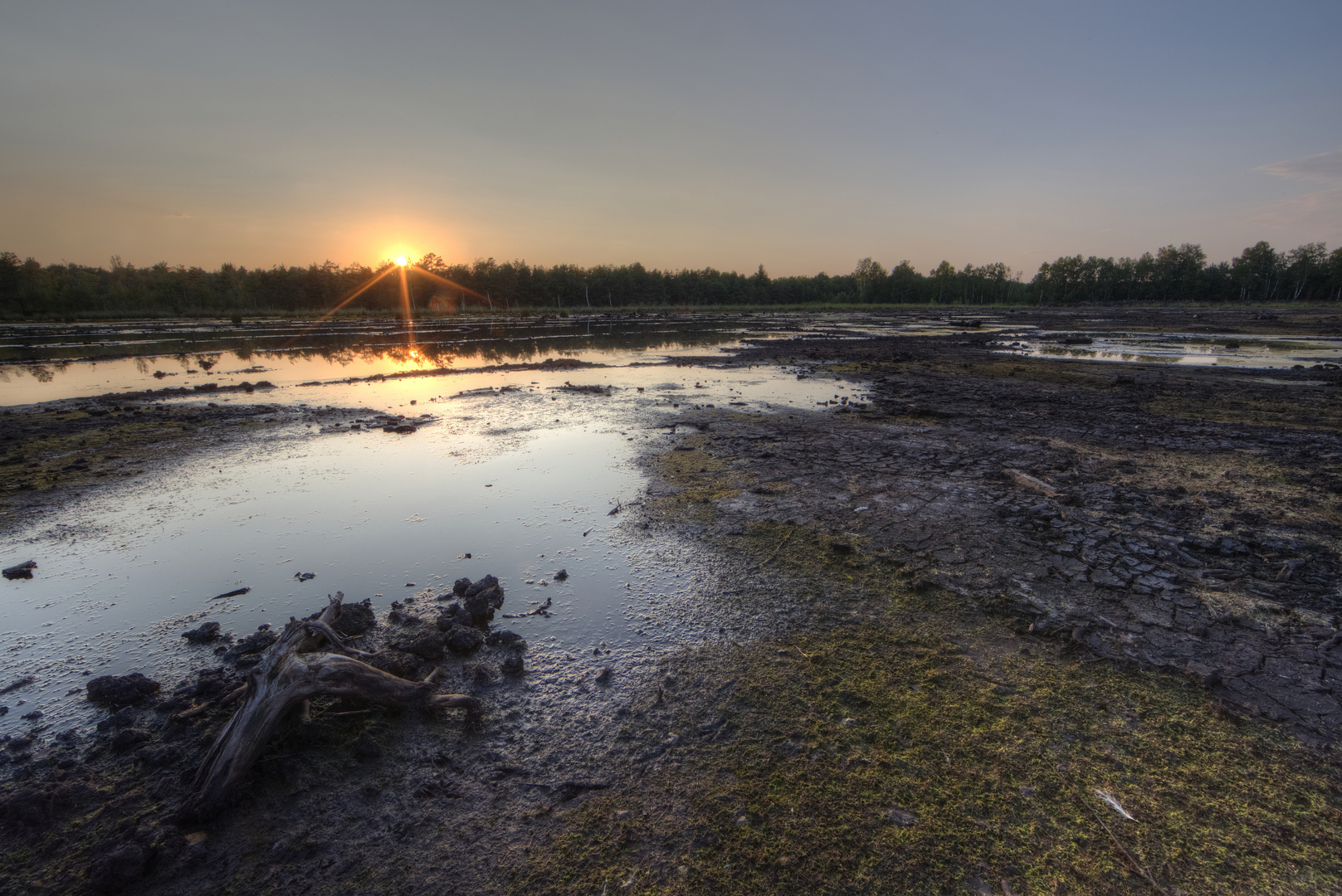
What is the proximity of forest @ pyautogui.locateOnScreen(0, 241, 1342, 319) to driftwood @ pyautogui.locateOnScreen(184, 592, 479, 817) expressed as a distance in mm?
78515

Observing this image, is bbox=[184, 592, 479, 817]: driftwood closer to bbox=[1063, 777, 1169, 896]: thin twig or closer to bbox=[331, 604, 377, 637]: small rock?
bbox=[331, 604, 377, 637]: small rock

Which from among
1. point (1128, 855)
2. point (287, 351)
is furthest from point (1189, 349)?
point (287, 351)

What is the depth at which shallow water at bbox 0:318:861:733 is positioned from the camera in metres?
4.00

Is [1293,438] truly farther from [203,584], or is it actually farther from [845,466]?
[203,584]

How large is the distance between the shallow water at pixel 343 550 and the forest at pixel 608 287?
7301 centimetres

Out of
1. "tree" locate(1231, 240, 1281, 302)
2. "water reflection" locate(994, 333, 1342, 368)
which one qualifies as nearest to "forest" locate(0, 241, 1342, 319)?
"tree" locate(1231, 240, 1281, 302)

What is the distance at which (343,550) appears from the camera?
5.45 meters

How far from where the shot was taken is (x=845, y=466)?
7879 millimetres

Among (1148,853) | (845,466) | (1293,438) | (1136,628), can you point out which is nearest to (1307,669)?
(1136,628)

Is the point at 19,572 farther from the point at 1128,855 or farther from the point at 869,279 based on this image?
the point at 869,279

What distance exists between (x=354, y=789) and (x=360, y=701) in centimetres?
68

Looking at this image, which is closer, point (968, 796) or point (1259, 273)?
point (968, 796)

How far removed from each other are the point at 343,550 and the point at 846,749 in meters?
5.31

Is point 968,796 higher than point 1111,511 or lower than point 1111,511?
lower
